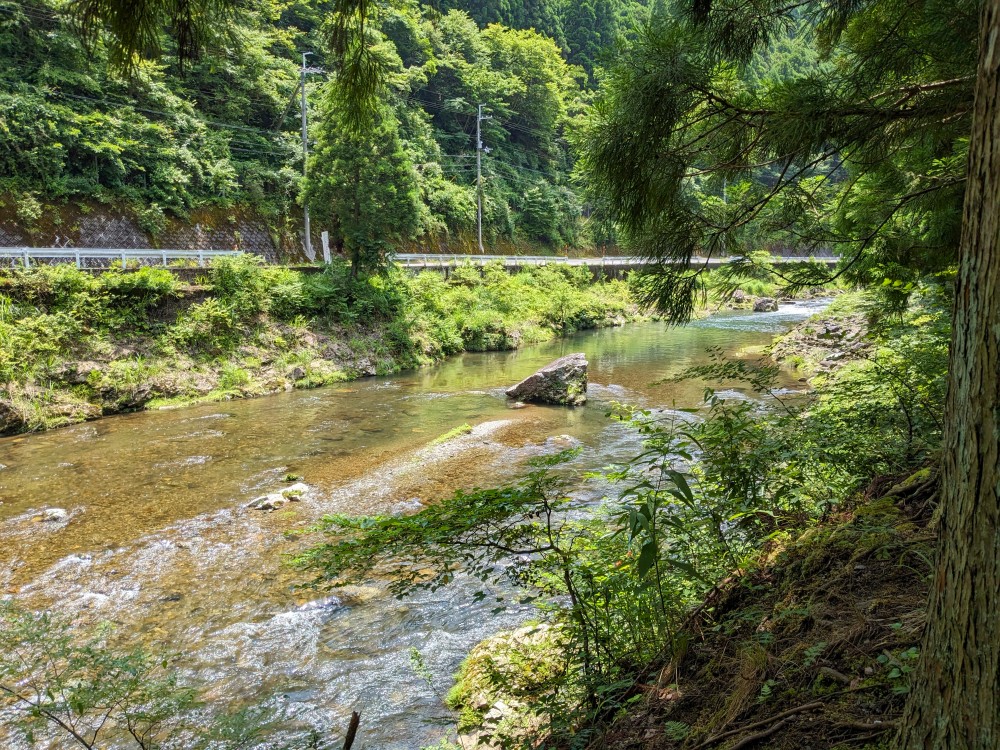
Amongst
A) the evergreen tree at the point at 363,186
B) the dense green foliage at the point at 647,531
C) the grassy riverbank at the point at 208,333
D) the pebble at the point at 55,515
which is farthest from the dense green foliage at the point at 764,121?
the evergreen tree at the point at 363,186

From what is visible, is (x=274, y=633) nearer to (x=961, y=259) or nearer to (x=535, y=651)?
(x=535, y=651)

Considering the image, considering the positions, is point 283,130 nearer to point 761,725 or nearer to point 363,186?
point 363,186

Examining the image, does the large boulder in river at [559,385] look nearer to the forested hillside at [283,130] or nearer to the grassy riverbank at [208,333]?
the forested hillside at [283,130]

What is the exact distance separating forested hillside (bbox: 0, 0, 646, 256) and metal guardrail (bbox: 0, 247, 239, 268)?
4255 mm

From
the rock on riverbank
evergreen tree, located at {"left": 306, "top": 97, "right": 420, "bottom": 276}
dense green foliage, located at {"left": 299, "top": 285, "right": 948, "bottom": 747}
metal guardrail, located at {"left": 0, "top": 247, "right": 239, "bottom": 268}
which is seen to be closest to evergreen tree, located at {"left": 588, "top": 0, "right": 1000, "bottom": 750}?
dense green foliage, located at {"left": 299, "top": 285, "right": 948, "bottom": 747}

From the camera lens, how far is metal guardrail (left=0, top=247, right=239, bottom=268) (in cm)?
1420

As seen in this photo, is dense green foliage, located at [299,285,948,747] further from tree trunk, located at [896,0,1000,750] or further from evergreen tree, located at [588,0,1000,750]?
evergreen tree, located at [588,0,1000,750]

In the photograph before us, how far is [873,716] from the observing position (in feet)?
5.96

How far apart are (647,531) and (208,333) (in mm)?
Answer: 15461

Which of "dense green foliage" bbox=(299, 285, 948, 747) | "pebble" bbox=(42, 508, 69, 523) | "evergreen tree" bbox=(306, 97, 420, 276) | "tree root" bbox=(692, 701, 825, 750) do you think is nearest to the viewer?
"tree root" bbox=(692, 701, 825, 750)

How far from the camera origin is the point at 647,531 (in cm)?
221

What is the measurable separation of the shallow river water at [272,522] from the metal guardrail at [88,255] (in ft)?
18.5

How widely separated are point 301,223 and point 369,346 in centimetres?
1270

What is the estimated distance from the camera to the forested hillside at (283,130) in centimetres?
1861
